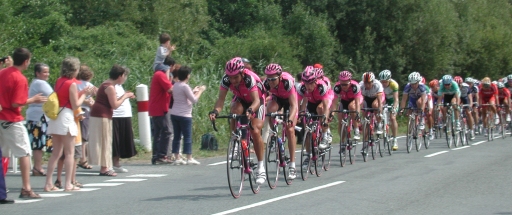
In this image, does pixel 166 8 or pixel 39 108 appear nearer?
pixel 39 108

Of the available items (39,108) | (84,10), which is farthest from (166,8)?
(39,108)

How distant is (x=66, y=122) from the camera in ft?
37.2

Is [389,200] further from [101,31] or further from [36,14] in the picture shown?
[36,14]

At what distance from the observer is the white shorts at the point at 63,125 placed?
1127 cm

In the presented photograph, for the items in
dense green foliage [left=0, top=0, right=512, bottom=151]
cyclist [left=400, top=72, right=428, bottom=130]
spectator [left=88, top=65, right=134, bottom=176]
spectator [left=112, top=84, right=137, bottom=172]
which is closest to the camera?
spectator [left=88, top=65, right=134, bottom=176]

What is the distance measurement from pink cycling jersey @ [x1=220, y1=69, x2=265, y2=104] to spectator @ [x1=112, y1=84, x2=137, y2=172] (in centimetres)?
334

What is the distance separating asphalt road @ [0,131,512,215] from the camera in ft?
33.4

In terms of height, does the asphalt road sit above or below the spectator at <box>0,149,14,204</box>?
below

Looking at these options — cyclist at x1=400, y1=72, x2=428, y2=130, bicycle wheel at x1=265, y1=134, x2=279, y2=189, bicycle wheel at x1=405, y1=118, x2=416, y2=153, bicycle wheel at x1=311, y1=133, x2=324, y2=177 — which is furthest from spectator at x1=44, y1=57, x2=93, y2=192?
cyclist at x1=400, y1=72, x2=428, y2=130

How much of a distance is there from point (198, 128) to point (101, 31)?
8864mm

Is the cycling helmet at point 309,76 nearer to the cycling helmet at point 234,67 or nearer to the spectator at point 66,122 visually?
the cycling helmet at point 234,67

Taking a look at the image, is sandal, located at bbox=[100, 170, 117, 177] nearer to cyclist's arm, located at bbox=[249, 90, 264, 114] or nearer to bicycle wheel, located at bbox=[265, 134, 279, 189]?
bicycle wheel, located at bbox=[265, 134, 279, 189]

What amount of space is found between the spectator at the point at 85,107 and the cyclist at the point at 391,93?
747 cm

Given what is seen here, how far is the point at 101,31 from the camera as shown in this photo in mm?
28516
